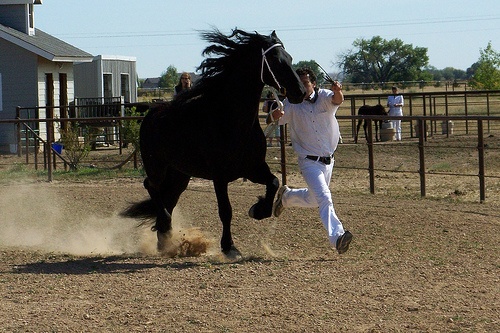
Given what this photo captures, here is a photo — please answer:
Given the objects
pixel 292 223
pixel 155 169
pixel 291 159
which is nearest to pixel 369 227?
pixel 292 223

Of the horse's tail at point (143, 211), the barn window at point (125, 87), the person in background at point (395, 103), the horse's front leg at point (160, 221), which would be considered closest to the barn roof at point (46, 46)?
the barn window at point (125, 87)

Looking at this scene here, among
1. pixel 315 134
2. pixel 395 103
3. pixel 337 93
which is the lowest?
pixel 315 134

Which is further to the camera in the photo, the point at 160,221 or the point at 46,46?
the point at 46,46

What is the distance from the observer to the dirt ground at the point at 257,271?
5.43 meters

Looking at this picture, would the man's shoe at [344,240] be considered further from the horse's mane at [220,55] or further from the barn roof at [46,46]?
the barn roof at [46,46]

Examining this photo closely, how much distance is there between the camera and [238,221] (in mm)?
10047

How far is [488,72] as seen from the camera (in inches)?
1673

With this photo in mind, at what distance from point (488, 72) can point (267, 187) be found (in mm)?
36889

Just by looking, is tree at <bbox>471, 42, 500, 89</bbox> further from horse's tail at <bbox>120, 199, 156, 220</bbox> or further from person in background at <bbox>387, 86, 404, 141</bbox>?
horse's tail at <bbox>120, 199, 156, 220</bbox>

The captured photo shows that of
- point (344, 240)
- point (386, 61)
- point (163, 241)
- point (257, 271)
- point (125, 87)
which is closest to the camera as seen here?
point (257, 271)

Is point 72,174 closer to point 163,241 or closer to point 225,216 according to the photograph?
point 163,241

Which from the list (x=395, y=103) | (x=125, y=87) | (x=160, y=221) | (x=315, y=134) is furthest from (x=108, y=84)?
(x=315, y=134)

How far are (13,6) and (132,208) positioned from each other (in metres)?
19.4

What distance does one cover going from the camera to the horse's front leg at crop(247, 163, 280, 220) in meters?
7.79
